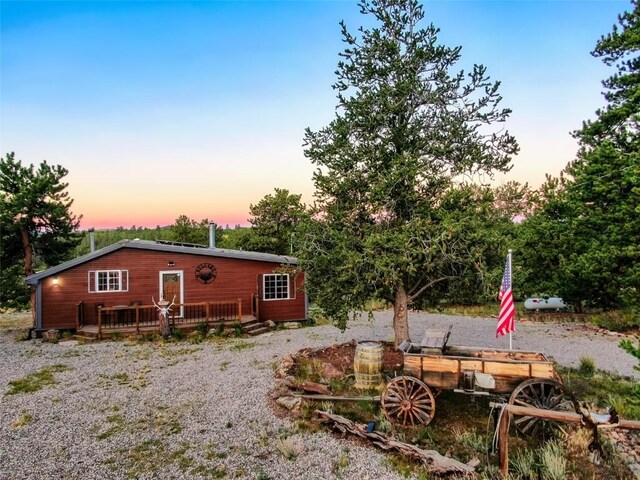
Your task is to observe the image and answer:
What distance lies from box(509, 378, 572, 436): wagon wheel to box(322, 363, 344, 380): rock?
13.9ft

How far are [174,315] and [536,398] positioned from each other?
14.4 m

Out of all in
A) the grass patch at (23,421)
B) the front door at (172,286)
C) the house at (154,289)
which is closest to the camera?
the grass patch at (23,421)

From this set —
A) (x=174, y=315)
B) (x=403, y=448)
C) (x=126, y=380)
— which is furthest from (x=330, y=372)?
(x=174, y=315)

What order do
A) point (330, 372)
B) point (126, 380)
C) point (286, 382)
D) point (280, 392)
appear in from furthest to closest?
point (126, 380), point (330, 372), point (286, 382), point (280, 392)

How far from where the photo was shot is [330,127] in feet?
32.7

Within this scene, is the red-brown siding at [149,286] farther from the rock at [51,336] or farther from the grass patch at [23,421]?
the grass patch at [23,421]

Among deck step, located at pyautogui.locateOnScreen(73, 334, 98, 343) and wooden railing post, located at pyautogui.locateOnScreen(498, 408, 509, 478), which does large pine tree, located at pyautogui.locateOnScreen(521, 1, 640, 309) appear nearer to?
wooden railing post, located at pyautogui.locateOnScreen(498, 408, 509, 478)

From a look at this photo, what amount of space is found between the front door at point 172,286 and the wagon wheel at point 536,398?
1435 cm

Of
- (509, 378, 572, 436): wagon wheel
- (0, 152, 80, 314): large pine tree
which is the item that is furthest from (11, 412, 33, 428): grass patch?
(0, 152, 80, 314): large pine tree

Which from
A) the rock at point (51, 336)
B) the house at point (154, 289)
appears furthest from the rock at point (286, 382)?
the rock at point (51, 336)

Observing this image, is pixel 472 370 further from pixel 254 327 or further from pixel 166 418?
pixel 254 327

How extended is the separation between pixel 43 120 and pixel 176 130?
20.0ft

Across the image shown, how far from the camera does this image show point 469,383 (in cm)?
619

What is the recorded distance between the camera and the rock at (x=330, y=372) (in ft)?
30.1
